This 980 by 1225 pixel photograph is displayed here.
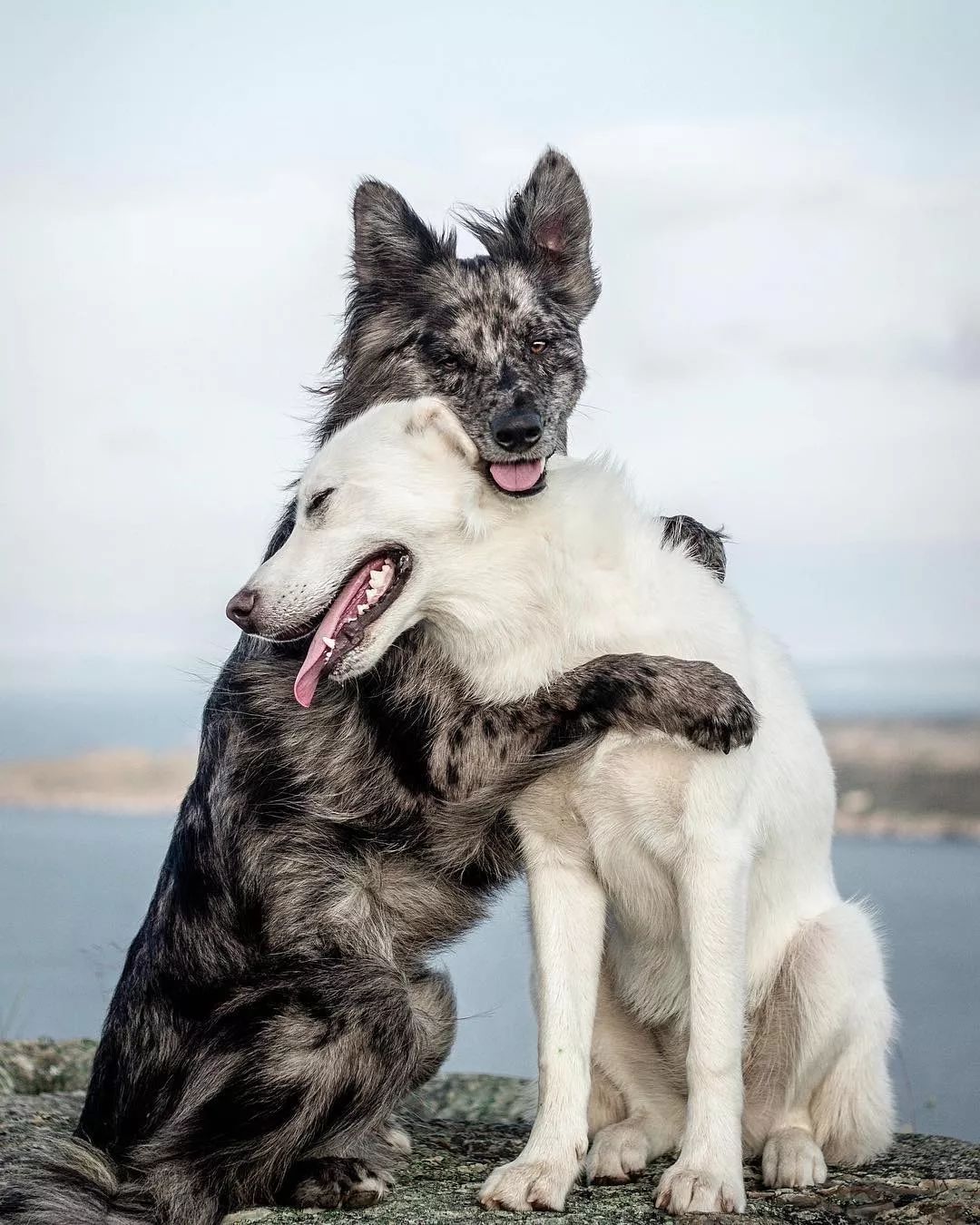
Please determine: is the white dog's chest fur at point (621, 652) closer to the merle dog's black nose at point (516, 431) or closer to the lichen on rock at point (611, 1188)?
the merle dog's black nose at point (516, 431)

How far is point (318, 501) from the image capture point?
453 centimetres

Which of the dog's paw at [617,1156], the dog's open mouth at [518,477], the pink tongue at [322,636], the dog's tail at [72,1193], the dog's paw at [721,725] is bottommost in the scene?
the dog's tail at [72,1193]

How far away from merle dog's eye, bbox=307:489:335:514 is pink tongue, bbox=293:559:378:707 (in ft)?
0.72

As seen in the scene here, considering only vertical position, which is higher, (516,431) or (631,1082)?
(516,431)

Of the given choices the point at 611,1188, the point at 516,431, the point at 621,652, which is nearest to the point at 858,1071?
the point at 611,1188

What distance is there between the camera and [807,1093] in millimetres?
4734

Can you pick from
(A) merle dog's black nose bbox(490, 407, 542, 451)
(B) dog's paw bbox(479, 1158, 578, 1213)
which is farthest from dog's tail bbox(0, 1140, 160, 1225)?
(A) merle dog's black nose bbox(490, 407, 542, 451)

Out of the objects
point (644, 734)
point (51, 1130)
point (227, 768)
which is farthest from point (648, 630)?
point (51, 1130)

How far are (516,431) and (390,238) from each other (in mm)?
1318

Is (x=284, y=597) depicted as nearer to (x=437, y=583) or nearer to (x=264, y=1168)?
(x=437, y=583)

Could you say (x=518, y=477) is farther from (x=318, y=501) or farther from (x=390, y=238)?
(x=390, y=238)

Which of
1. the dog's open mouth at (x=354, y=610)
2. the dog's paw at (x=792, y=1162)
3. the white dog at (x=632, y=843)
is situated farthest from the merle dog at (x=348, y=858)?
the dog's paw at (x=792, y=1162)

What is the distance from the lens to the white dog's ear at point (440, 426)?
4547mm

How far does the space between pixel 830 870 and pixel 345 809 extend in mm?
1544
